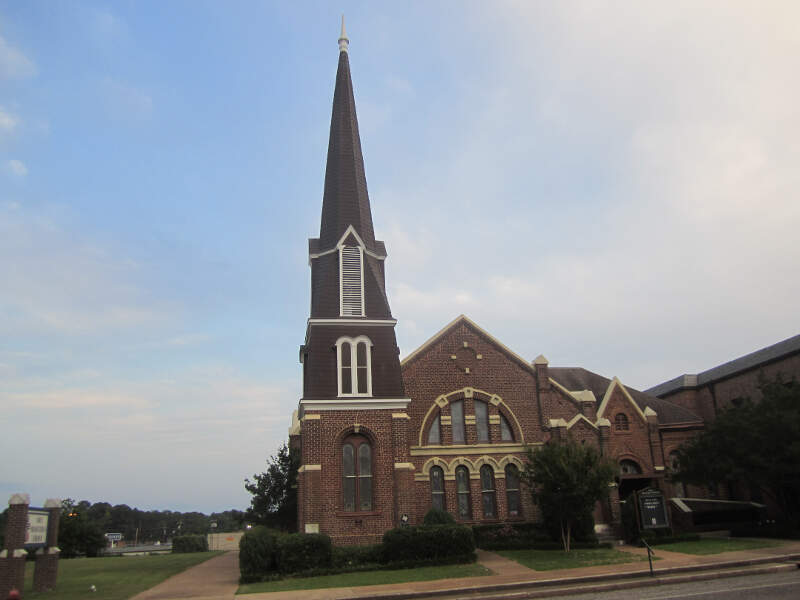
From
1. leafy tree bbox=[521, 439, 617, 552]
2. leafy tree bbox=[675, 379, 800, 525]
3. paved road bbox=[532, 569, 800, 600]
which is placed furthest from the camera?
leafy tree bbox=[675, 379, 800, 525]

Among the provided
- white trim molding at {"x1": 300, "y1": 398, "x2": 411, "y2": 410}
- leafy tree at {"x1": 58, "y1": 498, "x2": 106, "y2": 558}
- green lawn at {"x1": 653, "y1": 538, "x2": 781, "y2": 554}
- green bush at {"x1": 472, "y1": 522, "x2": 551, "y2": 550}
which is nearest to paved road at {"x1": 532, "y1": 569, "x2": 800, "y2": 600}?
green lawn at {"x1": 653, "y1": 538, "x2": 781, "y2": 554}

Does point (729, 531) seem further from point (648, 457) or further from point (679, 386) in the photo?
point (679, 386)

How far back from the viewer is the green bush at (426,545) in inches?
834

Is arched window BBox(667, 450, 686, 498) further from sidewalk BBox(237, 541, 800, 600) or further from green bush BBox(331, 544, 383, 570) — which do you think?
green bush BBox(331, 544, 383, 570)


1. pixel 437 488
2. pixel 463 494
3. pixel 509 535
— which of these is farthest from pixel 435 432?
pixel 509 535

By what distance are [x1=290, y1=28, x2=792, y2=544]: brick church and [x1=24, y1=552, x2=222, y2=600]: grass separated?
619cm

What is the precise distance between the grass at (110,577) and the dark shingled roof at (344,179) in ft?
50.0

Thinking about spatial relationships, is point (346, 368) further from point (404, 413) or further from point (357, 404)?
point (404, 413)

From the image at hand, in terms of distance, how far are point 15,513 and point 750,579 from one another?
2110cm

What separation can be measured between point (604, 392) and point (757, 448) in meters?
10.9

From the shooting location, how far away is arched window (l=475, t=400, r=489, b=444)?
29.2m

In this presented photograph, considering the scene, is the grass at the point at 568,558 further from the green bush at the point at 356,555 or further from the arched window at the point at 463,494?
the green bush at the point at 356,555

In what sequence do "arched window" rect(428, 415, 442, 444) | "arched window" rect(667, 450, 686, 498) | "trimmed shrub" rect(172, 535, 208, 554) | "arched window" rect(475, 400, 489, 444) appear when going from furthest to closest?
1. "trimmed shrub" rect(172, 535, 208, 554)
2. "arched window" rect(667, 450, 686, 498)
3. "arched window" rect(475, 400, 489, 444)
4. "arched window" rect(428, 415, 442, 444)

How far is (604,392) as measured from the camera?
34594mm
